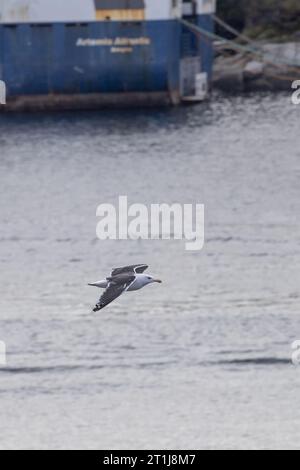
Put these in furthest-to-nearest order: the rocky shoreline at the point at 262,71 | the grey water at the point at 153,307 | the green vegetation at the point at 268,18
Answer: the green vegetation at the point at 268,18
the rocky shoreline at the point at 262,71
the grey water at the point at 153,307

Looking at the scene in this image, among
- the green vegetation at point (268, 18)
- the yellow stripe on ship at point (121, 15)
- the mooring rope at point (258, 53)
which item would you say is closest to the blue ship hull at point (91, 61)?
the yellow stripe on ship at point (121, 15)

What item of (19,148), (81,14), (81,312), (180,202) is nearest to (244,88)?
(81,14)

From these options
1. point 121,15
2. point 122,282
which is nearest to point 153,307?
point 122,282

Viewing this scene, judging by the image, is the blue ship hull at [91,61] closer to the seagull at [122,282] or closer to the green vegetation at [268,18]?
the green vegetation at [268,18]

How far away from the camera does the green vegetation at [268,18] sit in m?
113

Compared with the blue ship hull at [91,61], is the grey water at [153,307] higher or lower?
lower

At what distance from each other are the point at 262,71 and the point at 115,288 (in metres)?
83.8

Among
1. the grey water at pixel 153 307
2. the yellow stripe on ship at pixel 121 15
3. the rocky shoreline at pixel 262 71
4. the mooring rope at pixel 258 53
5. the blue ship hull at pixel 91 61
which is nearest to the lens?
the grey water at pixel 153 307

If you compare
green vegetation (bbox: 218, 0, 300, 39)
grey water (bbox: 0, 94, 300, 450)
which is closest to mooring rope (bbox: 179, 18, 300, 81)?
green vegetation (bbox: 218, 0, 300, 39)

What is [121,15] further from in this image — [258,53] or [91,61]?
[258,53]

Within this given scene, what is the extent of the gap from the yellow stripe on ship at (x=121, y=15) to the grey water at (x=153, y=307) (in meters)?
14.1

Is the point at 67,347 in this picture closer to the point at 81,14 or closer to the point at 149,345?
the point at 149,345

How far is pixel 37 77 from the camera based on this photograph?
3866 inches

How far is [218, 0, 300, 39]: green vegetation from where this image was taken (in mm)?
113125
